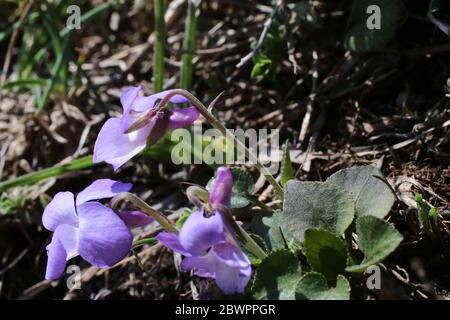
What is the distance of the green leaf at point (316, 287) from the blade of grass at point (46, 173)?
3.43ft

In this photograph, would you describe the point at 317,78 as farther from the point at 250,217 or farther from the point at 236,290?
the point at 236,290

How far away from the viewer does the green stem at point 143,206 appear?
4.75 feet

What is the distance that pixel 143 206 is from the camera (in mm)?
1479

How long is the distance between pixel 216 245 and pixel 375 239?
0.37 metres

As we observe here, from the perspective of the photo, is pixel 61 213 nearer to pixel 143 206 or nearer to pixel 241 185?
pixel 143 206

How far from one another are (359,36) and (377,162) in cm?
48

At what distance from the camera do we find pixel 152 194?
2.35m

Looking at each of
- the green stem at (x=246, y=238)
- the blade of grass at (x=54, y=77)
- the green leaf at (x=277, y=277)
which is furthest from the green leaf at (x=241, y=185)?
the blade of grass at (x=54, y=77)

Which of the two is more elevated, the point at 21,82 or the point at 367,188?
the point at 21,82

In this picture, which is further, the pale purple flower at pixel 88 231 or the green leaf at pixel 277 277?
the green leaf at pixel 277 277

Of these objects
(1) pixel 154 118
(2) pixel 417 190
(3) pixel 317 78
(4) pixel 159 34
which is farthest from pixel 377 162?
(4) pixel 159 34

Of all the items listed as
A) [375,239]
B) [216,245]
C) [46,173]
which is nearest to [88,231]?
[216,245]

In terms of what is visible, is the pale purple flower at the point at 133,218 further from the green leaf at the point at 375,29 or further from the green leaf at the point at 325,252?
the green leaf at the point at 375,29

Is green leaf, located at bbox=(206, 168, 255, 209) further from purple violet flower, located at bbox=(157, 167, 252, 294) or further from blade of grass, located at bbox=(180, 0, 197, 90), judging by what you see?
blade of grass, located at bbox=(180, 0, 197, 90)
